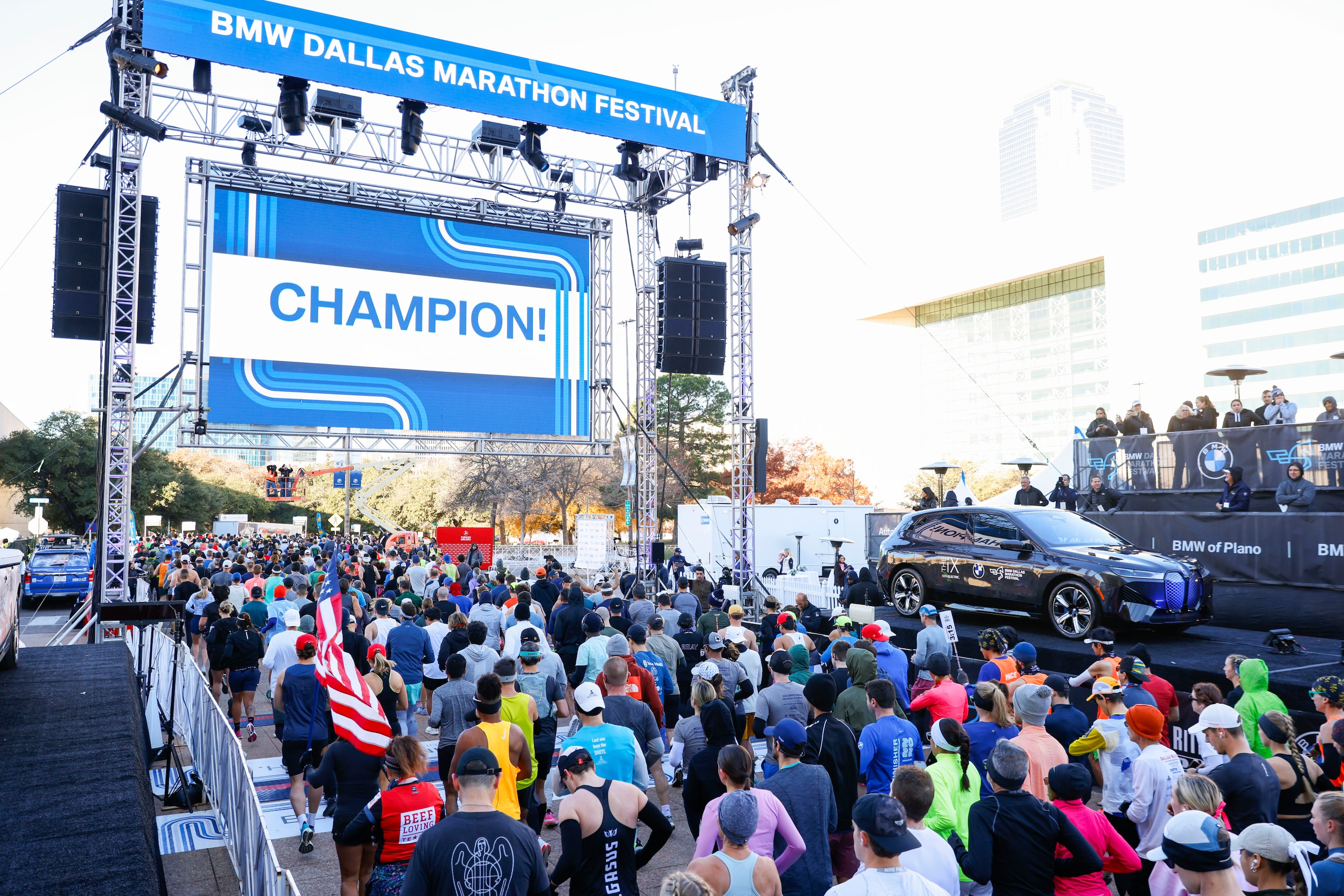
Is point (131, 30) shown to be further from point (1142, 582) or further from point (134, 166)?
point (1142, 582)

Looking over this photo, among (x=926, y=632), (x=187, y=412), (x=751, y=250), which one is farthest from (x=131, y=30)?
(x=926, y=632)

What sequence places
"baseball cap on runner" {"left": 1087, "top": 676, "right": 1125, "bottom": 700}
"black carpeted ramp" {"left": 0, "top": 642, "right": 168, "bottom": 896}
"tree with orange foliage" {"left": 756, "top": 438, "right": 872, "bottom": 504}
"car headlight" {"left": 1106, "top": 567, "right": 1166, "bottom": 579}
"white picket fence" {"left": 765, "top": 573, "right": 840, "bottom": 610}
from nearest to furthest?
"black carpeted ramp" {"left": 0, "top": 642, "right": 168, "bottom": 896}, "baseball cap on runner" {"left": 1087, "top": 676, "right": 1125, "bottom": 700}, "car headlight" {"left": 1106, "top": 567, "right": 1166, "bottom": 579}, "white picket fence" {"left": 765, "top": 573, "right": 840, "bottom": 610}, "tree with orange foliage" {"left": 756, "top": 438, "right": 872, "bottom": 504}

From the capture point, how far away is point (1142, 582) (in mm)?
10375

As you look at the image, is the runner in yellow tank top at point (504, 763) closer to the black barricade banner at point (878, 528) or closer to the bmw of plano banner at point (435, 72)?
the bmw of plano banner at point (435, 72)

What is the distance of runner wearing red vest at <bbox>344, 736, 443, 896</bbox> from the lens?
431cm

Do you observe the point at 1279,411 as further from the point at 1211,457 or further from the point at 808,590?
the point at 808,590

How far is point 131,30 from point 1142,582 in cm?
1665

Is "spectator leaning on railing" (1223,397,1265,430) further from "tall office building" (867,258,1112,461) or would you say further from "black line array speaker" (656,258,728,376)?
"tall office building" (867,258,1112,461)

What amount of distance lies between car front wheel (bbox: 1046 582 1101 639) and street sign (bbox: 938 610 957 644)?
172 centimetres

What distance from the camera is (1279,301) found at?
61438 millimetres

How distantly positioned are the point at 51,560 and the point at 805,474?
132ft

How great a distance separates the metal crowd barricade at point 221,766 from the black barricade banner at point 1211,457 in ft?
47.0

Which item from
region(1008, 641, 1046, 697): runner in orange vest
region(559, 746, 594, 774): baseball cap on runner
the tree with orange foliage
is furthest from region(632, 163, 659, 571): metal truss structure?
the tree with orange foliage

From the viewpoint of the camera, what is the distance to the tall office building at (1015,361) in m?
75.2
